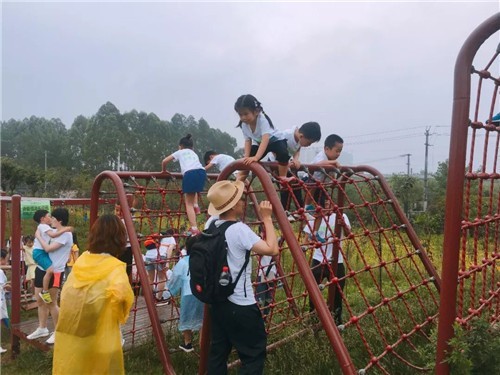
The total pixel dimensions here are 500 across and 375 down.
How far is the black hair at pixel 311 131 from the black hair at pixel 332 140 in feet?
1.92

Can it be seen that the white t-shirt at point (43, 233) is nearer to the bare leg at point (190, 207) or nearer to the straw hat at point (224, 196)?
the bare leg at point (190, 207)

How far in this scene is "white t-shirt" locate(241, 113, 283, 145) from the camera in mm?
3576

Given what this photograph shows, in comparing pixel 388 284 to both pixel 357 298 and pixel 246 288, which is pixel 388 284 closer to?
pixel 357 298

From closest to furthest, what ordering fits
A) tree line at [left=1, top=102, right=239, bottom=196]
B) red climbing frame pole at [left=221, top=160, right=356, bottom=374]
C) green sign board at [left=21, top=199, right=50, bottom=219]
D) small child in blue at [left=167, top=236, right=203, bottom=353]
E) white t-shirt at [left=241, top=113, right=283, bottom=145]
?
red climbing frame pole at [left=221, top=160, right=356, bottom=374]
white t-shirt at [left=241, top=113, right=283, bottom=145]
small child in blue at [left=167, top=236, right=203, bottom=353]
green sign board at [left=21, top=199, right=50, bottom=219]
tree line at [left=1, top=102, right=239, bottom=196]

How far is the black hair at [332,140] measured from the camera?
4.62 m

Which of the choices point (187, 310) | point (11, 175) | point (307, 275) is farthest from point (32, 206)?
point (11, 175)

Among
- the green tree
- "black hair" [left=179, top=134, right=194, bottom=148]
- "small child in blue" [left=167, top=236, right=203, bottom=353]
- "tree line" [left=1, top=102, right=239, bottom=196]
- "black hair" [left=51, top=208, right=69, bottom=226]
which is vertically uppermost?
"tree line" [left=1, top=102, right=239, bottom=196]

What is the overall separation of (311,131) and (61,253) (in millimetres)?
2955

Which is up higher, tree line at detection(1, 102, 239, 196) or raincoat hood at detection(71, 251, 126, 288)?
tree line at detection(1, 102, 239, 196)

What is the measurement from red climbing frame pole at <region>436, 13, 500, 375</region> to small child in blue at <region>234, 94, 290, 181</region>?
62.5 inches

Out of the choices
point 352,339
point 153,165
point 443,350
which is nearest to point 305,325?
point 352,339

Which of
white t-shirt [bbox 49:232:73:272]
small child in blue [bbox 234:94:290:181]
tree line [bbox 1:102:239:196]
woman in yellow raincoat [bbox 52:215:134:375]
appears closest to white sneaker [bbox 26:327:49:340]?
white t-shirt [bbox 49:232:73:272]

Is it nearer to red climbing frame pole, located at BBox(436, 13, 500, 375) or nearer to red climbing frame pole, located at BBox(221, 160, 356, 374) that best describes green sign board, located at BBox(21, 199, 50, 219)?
red climbing frame pole, located at BBox(221, 160, 356, 374)

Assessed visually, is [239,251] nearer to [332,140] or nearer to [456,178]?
[456,178]
